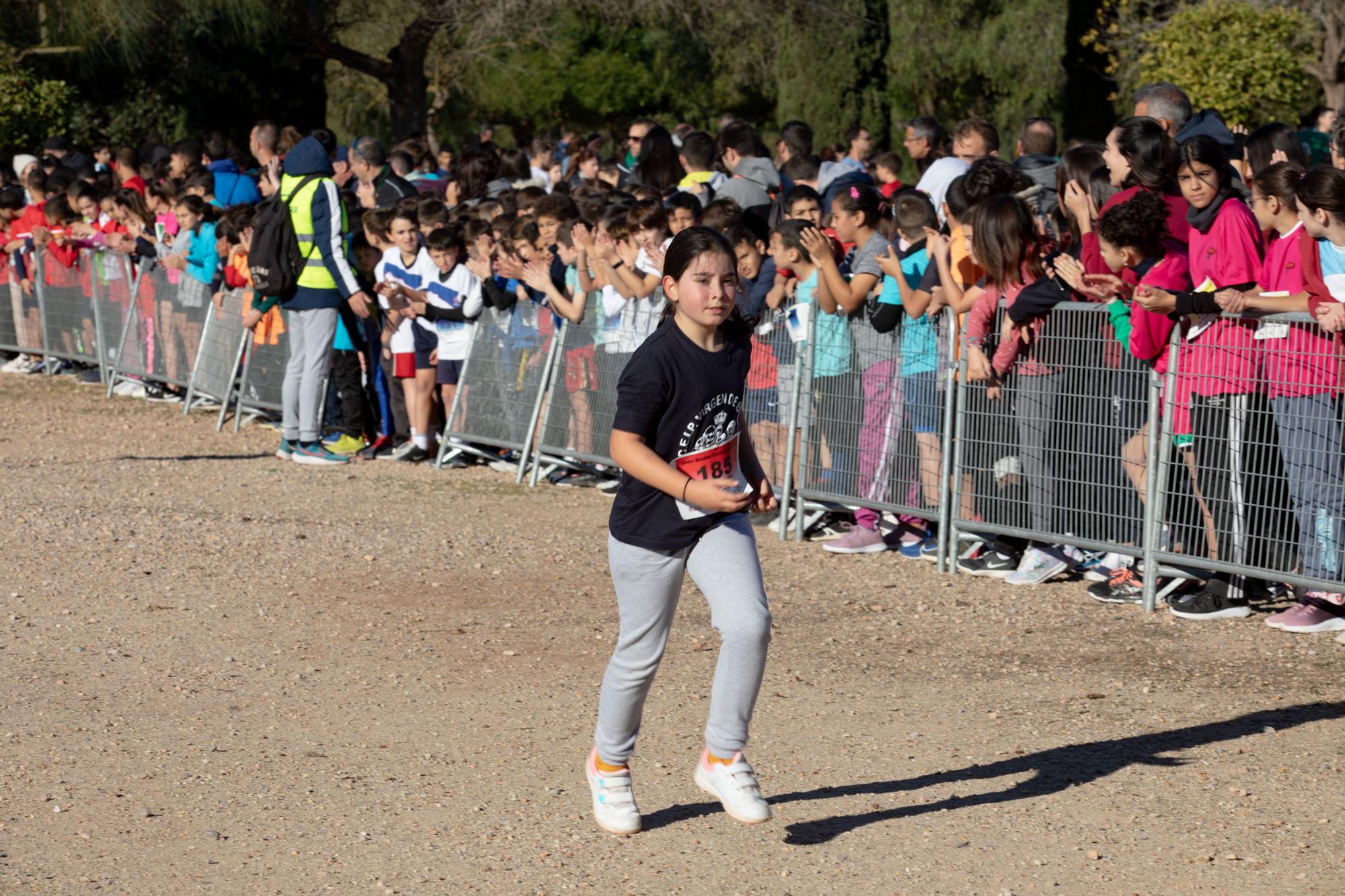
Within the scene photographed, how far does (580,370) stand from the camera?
399 inches

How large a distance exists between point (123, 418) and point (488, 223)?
12.7 ft

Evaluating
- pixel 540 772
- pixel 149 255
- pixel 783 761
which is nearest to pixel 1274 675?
pixel 783 761

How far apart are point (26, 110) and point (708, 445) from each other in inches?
932

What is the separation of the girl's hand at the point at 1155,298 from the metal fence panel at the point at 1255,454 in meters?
0.20

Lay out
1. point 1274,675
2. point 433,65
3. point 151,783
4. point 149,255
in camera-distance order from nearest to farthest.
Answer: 1. point 151,783
2. point 1274,675
3. point 149,255
4. point 433,65

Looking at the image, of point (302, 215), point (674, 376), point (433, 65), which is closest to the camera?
point (674, 376)

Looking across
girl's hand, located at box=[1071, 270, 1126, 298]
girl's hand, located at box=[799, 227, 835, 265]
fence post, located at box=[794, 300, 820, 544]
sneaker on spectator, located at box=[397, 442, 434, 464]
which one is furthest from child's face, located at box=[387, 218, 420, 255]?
girl's hand, located at box=[1071, 270, 1126, 298]

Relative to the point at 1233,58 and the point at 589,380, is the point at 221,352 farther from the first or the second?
the point at 1233,58

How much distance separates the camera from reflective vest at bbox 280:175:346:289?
35.6ft

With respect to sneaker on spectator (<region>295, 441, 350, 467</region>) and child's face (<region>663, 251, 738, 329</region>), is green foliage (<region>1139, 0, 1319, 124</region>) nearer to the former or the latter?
sneaker on spectator (<region>295, 441, 350, 467</region>)

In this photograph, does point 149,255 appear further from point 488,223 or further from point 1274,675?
point 1274,675

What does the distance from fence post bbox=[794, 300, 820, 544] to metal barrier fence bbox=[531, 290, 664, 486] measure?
114 cm

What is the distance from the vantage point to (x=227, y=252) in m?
12.6

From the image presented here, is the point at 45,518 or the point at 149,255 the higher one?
the point at 149,255
